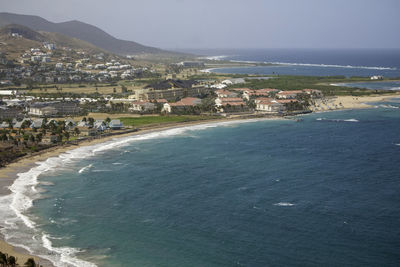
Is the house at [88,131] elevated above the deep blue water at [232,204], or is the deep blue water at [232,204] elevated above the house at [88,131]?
the house at [88,131]

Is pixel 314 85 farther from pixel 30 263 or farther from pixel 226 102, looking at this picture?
pixel 30 263

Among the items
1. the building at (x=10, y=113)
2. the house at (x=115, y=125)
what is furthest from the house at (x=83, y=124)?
the building at (x=10, y=113)

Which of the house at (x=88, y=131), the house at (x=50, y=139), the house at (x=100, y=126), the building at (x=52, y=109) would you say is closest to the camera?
the house at (x=50, y=139)

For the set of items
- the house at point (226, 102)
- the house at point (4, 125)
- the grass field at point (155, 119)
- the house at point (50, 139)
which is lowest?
the house at point (50, 139)

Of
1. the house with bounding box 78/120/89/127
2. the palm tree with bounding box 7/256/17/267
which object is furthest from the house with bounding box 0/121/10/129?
the palm tree with bounding box 7/256/17/267

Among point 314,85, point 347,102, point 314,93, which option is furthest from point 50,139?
point 314,85

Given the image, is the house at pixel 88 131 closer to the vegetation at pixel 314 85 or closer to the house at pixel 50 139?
the house at pixel 50 139
